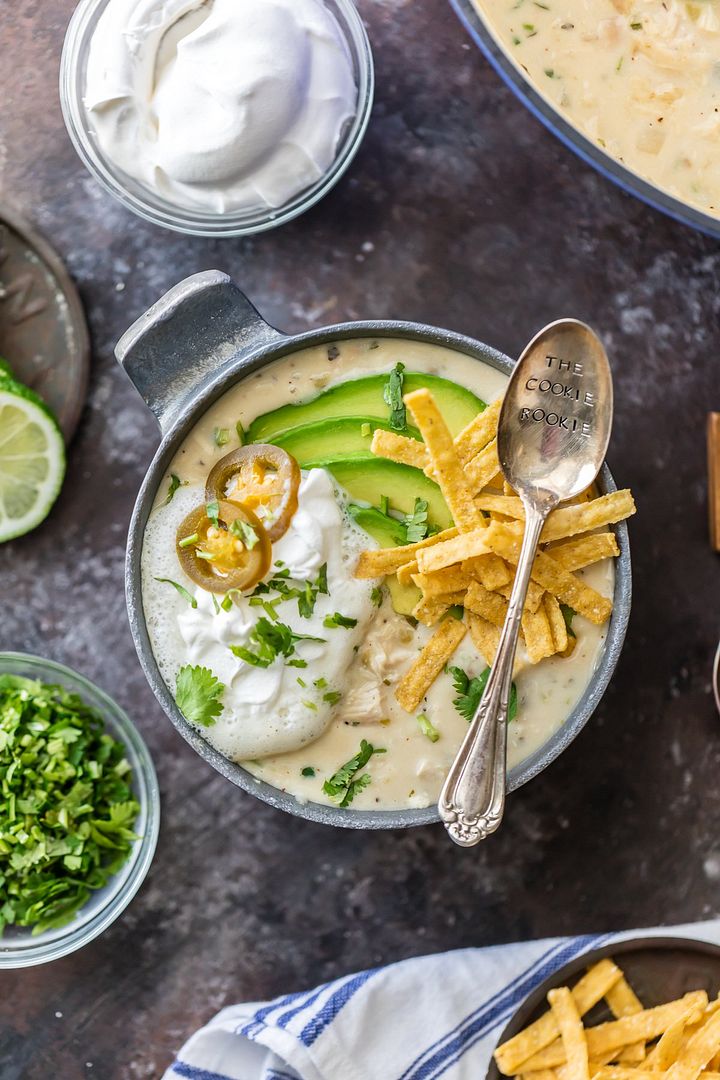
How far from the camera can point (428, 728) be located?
6.56 ft

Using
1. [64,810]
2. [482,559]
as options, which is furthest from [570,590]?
[64,810]

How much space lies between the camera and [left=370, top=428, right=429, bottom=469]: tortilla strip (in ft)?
6.36

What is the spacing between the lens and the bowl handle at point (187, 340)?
2.03m

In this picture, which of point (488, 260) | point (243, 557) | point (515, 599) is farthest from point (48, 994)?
point (488, 260)

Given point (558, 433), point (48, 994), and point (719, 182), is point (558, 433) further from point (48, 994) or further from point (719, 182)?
point (48, 994)

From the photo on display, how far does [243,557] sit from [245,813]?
737 mm

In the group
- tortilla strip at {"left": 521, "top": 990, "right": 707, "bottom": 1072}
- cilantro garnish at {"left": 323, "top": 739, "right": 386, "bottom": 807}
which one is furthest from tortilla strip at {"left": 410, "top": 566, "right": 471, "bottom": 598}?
tortilla strip at {"left": 521, "top": 990, "right": 707, "bottom": 1072}

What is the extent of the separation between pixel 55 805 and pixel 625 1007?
1.23 metres

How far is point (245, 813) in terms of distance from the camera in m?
2.39

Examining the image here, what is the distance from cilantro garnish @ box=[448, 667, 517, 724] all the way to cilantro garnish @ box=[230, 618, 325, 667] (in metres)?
0.25

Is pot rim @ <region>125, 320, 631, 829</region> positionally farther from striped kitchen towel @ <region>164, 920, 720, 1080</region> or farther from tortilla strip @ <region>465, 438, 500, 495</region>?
striped kitchen towel @ <region>164, 920, 720, 1080</region>

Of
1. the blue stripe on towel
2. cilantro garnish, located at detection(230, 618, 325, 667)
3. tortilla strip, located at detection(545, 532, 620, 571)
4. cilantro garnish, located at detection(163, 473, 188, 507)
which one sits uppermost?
cilantro garnish, located at detection(163, 473, 188, 507)

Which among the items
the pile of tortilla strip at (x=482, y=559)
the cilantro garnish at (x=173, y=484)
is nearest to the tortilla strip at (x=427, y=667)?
the pile of tortilla strip at (x=482, y=559)

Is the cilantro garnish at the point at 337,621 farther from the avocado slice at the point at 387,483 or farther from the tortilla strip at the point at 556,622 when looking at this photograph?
the tortilla strip at the point at 556,622
